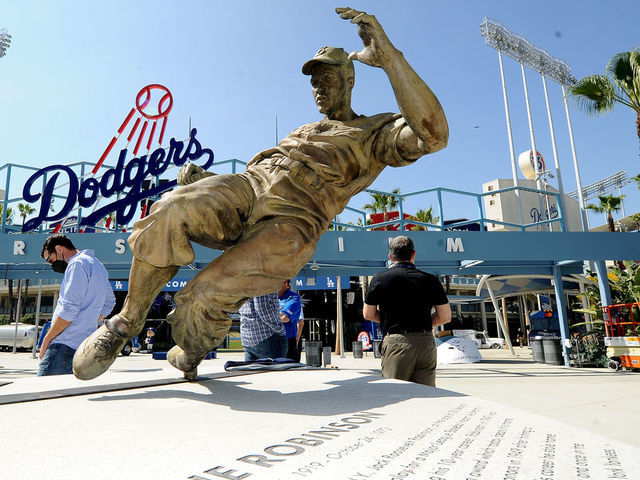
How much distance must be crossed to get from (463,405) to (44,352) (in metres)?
2.66

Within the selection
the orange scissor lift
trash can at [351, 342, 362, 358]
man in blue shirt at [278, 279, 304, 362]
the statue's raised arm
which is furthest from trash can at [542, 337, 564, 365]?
the statue's raised arm

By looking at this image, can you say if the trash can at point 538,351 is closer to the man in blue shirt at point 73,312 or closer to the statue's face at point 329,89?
the man in blue shirt at point 73,312

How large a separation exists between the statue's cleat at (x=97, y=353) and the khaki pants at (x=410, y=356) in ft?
5.23

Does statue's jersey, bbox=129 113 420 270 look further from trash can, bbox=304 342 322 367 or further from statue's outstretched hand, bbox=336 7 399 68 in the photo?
trash can, bbox=304 342 322 367

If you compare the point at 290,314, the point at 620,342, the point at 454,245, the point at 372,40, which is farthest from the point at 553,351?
the point at 372,40

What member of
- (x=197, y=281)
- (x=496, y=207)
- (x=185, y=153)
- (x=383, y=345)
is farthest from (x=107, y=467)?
(x=496, y=207)

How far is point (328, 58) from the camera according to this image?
75.5 inches

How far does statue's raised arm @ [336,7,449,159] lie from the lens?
156 centimetres

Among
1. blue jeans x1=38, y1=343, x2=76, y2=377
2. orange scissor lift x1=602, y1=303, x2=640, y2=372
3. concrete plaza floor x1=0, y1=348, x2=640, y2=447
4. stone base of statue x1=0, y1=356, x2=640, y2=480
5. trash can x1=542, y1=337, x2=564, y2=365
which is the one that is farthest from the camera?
trash can x1=542, y1=337, x2=564, y2=365

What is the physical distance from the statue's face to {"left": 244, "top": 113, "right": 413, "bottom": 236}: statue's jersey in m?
0.08

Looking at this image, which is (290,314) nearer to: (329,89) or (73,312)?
(73,312)

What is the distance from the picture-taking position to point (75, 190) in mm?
10672

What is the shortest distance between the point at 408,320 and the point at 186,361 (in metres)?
1.37

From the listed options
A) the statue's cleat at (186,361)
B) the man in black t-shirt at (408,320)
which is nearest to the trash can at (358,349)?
the man in black t-shirt at (408,320)
